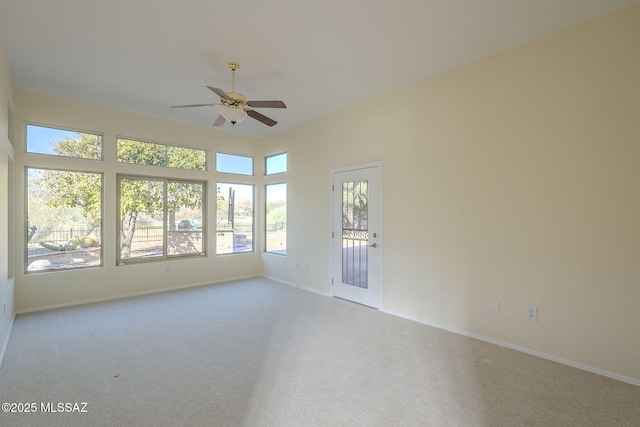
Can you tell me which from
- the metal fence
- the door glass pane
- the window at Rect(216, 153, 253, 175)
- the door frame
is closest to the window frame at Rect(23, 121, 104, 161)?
the metal fence

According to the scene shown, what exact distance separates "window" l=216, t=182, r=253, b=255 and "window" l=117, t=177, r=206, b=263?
0.35 metres

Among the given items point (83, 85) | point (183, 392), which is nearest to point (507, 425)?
point (183, 392)

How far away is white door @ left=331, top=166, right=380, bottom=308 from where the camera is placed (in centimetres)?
452

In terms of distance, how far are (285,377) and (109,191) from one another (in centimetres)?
430

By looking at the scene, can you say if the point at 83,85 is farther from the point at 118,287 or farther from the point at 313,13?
the point at 313,13

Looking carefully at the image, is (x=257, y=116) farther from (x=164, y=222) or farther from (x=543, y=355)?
(x=543, y=355)

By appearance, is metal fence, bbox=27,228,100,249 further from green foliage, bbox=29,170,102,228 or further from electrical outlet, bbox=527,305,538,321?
electrical outlet, bbox=527,305,538,321

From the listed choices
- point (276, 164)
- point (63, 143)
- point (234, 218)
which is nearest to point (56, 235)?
point (63, 143)

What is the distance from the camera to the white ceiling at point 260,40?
259 cm

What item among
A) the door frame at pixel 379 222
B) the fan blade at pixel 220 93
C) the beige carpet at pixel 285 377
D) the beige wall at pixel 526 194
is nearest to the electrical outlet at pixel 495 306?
the beige wall at pixel 526 194

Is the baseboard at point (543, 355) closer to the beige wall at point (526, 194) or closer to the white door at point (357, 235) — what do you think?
the beige wall at point (526, 194)

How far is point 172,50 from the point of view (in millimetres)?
3234

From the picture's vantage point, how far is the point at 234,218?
6.46 meters

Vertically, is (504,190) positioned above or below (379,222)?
above
